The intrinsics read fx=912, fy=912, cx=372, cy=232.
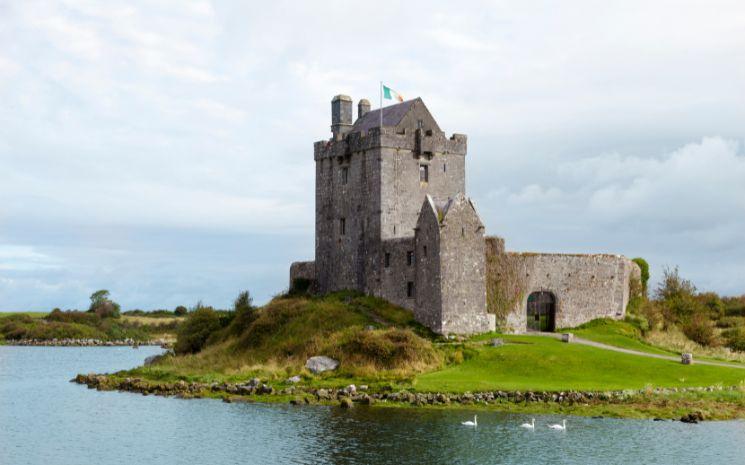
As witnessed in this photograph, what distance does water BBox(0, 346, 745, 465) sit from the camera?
30.5 metres

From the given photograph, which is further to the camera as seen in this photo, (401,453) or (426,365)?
(426,365)

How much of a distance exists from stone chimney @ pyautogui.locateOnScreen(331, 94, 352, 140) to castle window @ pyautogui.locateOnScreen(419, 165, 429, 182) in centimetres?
723

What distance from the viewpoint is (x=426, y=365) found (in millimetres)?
45031

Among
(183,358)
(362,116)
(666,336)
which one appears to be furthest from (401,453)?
(362,116)

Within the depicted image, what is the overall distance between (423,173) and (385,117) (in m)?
5.04

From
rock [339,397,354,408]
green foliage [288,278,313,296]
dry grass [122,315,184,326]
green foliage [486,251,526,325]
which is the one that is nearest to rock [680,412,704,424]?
rock [339,397,354,408]

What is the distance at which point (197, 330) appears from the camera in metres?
61.4

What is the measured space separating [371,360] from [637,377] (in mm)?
12829

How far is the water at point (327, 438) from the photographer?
30.5 m

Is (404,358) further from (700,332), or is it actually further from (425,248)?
(700,332)

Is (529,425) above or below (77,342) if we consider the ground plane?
below

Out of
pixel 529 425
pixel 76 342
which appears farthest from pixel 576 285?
pixel 76 342

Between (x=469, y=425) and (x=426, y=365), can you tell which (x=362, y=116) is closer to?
(x=426, y=365)

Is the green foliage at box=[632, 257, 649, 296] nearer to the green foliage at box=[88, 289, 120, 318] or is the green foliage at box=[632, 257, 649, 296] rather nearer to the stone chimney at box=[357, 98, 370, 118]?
the stone chimney at box=[357, 98, 370, 118]
